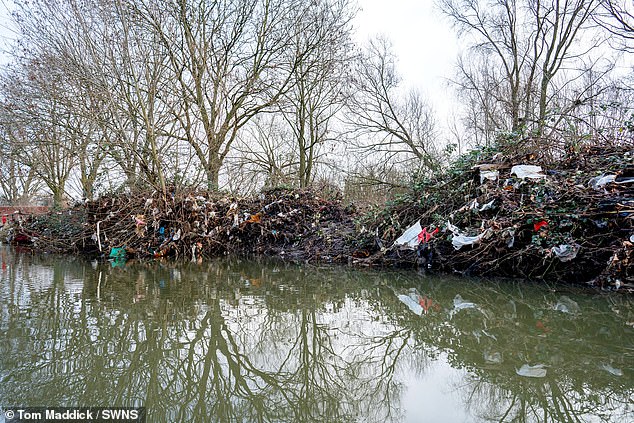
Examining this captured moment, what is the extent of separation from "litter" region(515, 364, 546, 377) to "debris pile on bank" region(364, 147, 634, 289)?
9.58 feet

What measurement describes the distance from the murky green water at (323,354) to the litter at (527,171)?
2.15m

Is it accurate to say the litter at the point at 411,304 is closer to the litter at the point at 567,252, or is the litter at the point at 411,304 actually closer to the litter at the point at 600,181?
the litter at the point at 567,252

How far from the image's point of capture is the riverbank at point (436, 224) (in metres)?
4.95

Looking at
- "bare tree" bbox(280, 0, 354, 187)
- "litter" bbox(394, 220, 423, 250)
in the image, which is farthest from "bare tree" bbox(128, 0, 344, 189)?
"litter" bbox(394, 220, 423, 250)

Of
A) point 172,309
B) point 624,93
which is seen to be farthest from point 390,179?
point 172,309

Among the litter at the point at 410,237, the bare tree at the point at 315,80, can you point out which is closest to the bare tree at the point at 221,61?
the bare tree at the point at 315,80

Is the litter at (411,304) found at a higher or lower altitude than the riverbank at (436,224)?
lower

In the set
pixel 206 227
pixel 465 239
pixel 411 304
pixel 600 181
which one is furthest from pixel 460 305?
pixel 206 227

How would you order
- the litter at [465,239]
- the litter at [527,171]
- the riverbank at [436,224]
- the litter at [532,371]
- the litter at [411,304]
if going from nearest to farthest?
the litter at [532,371] < the litter at [411,304] < the riverbank at [436,224] < the litter at [465,239] < the litter at [527,171]

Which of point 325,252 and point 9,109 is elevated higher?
point 9,109

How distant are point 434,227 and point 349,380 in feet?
15.2

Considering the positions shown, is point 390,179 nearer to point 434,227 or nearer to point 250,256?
point 250,256

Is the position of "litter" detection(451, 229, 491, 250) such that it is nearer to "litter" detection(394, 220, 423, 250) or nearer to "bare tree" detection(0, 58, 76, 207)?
"litter" detection(394, 220, 423, 250)

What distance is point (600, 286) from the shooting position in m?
4.52
